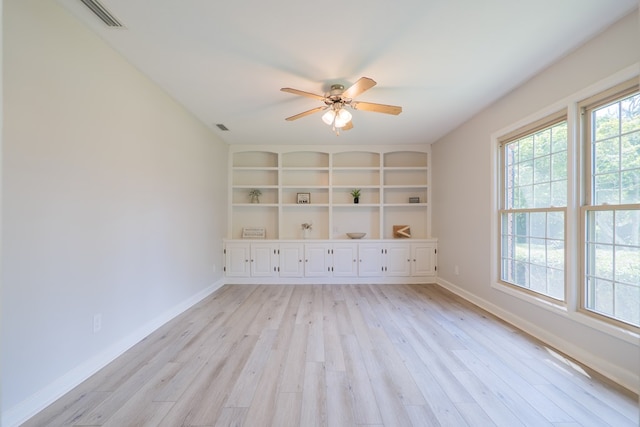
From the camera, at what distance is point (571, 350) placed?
2.34 m

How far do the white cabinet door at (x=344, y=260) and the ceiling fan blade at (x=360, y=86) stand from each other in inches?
111

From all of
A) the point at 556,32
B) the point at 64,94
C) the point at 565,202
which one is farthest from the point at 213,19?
the point at 565,202

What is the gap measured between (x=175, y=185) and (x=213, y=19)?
6.24 feet

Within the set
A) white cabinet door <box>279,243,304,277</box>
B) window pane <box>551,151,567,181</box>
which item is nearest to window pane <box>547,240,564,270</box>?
window pane <box>551,151,567,181</box>

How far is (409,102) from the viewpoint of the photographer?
129 inches

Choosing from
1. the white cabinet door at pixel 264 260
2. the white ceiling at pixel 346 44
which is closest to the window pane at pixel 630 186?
the white ceiling at pixel 346 44

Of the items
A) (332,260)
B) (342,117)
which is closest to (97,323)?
(342,117)

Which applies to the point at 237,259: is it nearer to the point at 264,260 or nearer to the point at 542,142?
the point at 264,260

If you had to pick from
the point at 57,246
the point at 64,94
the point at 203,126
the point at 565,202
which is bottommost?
the point at 57,246

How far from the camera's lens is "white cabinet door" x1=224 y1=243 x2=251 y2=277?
4820 mm

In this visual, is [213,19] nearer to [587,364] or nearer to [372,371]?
[372,371]

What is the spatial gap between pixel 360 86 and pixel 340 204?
2.89 m

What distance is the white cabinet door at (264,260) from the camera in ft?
15.8

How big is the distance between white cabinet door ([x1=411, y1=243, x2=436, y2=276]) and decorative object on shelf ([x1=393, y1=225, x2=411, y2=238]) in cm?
30
